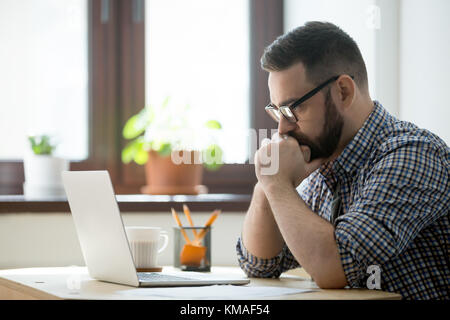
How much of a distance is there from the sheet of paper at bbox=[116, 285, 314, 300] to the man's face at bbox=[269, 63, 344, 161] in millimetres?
422

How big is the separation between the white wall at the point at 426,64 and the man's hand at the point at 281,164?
0.80 metres

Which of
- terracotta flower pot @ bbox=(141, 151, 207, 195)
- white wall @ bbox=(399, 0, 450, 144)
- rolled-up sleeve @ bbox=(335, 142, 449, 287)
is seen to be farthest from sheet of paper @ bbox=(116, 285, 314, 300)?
terracotta flower pot @ bbox=(141, 151, 207, 195)

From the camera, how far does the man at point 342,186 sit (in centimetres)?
124

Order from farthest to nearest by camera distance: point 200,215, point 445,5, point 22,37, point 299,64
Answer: point 22,37
point 200,215
point 445,5
point 299,64

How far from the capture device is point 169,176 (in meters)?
2.63

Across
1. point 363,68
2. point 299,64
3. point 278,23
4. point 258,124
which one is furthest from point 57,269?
point 278,23

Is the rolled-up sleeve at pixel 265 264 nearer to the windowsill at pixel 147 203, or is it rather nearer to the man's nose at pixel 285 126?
the man's nose at pixel 285 126

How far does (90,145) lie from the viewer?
2721mm

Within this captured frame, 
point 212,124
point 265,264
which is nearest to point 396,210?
point 265,264

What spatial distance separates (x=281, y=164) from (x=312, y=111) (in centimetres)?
17
